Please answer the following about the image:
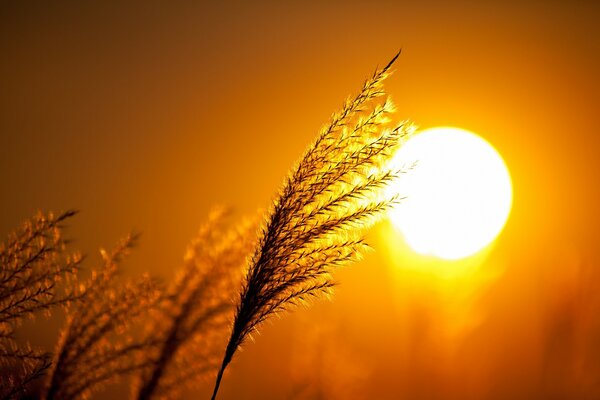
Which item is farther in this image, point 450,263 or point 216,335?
point 450,263

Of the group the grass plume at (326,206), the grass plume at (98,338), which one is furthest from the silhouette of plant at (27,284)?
the grass plume at (326,206)

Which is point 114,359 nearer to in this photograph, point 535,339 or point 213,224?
point 213,224

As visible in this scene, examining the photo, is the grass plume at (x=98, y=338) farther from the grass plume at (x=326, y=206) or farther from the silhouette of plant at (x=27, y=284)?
the grass plume at (x=326, y=206)

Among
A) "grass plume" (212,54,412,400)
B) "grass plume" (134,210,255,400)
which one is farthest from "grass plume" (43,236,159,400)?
"grass plume" (212,54,412,400)

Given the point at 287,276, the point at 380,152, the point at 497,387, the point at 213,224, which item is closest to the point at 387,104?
the point at 380,152

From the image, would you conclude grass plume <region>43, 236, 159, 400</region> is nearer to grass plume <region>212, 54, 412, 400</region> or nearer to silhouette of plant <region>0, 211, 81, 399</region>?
silhouette of plant <region>0, 211, 81, 399</region>

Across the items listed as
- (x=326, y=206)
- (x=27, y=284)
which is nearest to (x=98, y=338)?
(x=27, y=284)
